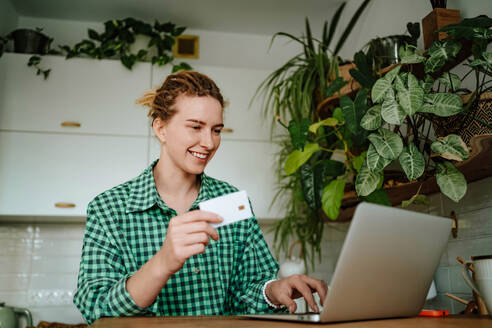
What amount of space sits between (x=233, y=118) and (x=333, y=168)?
1.20 metres

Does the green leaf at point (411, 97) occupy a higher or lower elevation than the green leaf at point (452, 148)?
higher

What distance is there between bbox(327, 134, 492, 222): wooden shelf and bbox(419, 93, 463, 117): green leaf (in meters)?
0.10

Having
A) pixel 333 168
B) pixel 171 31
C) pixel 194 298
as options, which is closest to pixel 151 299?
pixel 194 298

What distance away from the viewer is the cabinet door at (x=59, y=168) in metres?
2.63

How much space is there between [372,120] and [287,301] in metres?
0.65

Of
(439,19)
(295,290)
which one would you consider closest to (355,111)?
(439,19)

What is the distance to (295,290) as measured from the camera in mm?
1168

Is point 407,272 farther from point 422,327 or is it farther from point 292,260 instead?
point 292,260

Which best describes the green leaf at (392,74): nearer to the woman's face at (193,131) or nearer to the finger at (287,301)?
the woman's face at (193,131)

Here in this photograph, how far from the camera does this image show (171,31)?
9.91ft

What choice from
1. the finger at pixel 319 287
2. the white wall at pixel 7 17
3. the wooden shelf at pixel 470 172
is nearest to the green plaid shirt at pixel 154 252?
the finger at pixel 319 287

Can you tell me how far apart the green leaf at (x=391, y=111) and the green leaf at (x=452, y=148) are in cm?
14

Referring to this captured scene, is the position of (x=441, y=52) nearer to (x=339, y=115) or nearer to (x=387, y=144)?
(x=387, y=144)

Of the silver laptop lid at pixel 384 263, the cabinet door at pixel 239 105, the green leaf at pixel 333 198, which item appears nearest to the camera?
the silver laptop lid at pixel 384 263
